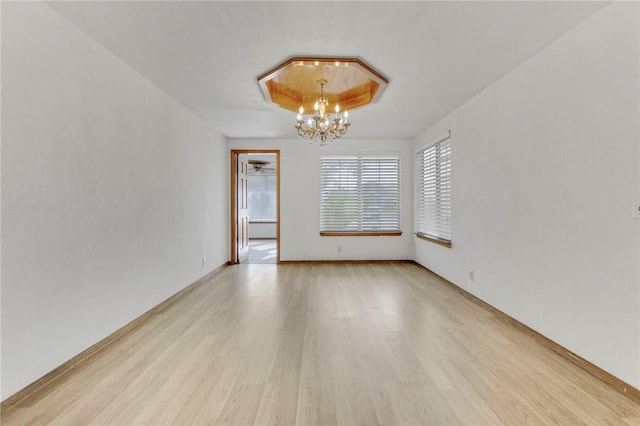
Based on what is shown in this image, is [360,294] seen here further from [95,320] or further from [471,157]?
[95,320]

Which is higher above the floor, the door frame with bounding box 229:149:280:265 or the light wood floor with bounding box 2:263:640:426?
the door frame with bounding box 229:149:280:265

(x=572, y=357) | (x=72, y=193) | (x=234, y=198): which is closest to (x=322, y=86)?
(x=72, y=193)

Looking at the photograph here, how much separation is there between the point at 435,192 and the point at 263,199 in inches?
273

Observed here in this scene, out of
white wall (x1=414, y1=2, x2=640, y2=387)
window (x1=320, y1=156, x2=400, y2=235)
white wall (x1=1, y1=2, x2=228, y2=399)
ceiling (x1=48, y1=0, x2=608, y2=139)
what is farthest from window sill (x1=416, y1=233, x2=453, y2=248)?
white wall (x1=1, y1=2, x2=228, y2=399)

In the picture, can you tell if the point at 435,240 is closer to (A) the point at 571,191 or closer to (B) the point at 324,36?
(A) the point at 571,191

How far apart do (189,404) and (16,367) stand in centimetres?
104

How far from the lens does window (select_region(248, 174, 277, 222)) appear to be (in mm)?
10641

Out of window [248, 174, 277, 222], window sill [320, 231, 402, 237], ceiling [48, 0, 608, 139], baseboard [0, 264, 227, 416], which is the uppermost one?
ceiling [48, 0, 608, 139]

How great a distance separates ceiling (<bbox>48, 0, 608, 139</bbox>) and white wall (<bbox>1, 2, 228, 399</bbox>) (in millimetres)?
276

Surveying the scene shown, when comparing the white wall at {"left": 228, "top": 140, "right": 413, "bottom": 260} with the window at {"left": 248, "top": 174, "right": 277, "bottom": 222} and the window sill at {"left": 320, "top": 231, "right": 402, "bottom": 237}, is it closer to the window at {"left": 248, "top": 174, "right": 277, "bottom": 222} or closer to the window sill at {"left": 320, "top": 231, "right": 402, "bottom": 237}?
the window sill at {"left": 320, "top": 231, "right": 402, "bottom": 237}

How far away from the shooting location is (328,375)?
6.64ft

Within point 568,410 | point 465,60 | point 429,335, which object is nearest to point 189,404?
point 429,335

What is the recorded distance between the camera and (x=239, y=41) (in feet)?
7.81

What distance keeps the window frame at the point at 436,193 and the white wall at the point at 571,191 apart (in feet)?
3.20
